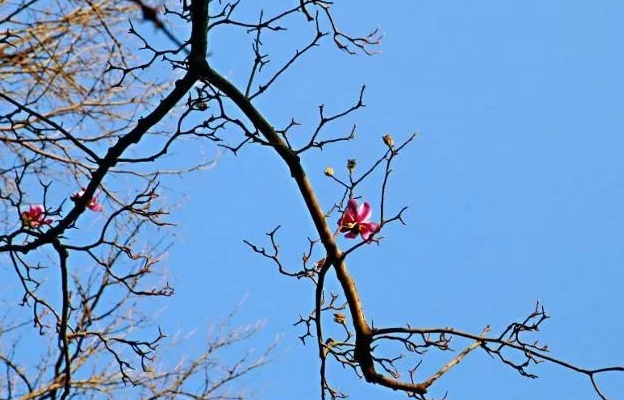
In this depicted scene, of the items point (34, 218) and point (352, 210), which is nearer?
point (352, 210)

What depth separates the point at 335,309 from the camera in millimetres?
1699

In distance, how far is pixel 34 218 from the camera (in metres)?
1.82

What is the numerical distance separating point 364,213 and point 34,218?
77 cm

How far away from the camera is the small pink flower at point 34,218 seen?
5.64 feet

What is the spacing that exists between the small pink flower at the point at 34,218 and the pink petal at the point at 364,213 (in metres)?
0.70

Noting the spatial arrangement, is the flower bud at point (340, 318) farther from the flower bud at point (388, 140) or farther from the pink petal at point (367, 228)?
the flower bud at point (388, 140)

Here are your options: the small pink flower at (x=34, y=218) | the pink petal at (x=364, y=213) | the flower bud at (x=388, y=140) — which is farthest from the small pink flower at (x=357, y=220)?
the small pink flower at (x=34, y=218)

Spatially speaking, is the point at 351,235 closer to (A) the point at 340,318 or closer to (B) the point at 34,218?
(A) the point at 340,318

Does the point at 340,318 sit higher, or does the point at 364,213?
the point at 364,213

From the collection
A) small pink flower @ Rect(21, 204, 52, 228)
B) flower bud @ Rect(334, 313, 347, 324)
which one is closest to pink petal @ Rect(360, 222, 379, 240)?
flower bud @ Rect(334, 313, 347, 324)

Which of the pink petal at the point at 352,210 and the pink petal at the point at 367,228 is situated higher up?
the pink petal at the point at 352,210

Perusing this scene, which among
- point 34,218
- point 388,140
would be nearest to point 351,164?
point 388,140

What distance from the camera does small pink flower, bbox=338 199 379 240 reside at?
5.25 feet

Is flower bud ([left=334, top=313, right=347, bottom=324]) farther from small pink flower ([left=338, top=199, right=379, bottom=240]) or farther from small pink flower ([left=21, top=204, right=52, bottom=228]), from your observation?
small pink flower ([left=21, top=204, right=52, bottom=228])
